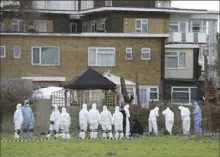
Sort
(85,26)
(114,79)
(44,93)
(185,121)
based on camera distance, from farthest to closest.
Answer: (85,26) < (114,79) < (44,93) < (185,121)

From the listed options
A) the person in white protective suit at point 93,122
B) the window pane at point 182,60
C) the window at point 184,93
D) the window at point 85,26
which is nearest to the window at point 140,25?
the window pane at point 182,60

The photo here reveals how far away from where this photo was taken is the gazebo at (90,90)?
43312 mm

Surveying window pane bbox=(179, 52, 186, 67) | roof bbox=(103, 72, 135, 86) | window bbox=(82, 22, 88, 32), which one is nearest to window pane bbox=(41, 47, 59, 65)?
roof bbox=(103, 72, 135, 86)

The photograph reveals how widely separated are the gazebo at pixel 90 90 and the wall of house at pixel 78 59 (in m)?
10.3

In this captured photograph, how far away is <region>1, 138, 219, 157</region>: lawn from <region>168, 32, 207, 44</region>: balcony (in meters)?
31.9

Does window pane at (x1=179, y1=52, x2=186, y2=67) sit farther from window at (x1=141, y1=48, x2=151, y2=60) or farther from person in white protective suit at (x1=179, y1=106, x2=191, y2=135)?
person in white protective suit at (x1=179, y1=106, x2=191, y2=135)

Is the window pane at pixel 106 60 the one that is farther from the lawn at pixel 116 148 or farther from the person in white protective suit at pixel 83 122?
the lawn at pixel 116 148

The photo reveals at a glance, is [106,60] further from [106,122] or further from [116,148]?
[116,148]

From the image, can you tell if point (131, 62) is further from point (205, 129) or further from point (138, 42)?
point (205, 129)

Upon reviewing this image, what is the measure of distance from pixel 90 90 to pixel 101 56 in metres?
12.2

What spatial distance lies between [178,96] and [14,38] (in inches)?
576

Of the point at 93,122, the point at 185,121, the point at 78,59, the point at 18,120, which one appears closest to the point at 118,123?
the point at 93,122

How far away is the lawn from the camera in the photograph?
85.2ft

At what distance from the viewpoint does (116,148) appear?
2873 cm
